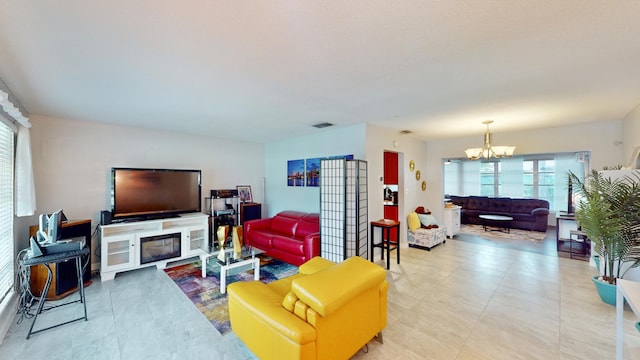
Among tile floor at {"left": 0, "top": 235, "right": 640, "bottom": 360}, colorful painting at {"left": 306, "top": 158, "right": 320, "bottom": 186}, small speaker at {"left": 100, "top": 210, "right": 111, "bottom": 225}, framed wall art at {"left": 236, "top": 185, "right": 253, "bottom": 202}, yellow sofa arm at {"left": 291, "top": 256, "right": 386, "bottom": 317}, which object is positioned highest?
colorful painting at {"left": 306, "top": 158, "right": 320, "bottom": 186}

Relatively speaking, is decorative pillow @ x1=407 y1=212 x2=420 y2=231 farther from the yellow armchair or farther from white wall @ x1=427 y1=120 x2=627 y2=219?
the yellow armchair

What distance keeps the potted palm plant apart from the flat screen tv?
5743 mm

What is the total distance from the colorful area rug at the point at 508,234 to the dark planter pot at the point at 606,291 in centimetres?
338

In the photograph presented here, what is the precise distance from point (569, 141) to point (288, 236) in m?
5.46

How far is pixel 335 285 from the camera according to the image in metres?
1.67

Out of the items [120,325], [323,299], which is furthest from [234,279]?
[323,299]

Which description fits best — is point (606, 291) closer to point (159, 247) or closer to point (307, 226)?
point (307, 226)

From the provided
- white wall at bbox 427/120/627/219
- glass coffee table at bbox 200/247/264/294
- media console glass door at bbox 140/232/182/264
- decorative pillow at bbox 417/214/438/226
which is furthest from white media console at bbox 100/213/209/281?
white wall at bbox 427/120/627/219

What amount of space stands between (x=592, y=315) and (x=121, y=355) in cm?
459

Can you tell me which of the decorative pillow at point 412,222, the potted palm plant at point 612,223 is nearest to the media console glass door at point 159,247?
the decorative pillow at point 412,222

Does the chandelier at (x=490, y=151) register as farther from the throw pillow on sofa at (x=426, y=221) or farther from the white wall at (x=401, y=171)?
the throw pillow on sofa at (x=426, y=221)

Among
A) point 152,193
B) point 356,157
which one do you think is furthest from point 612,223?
point 152,193

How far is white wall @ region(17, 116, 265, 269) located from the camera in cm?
361

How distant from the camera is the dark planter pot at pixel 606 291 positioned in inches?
109
